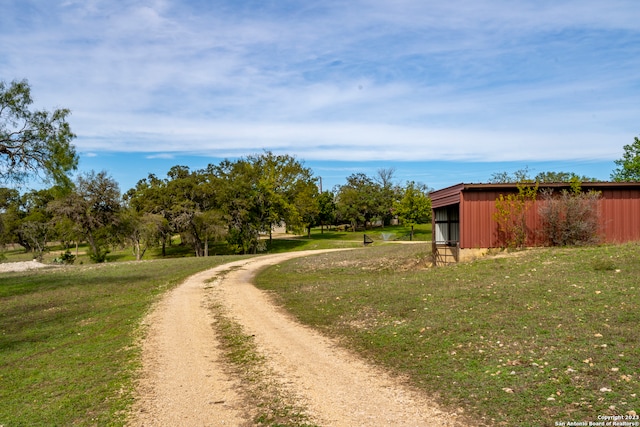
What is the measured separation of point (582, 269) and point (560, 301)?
428cm

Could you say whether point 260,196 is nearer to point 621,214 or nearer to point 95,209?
point 95,209

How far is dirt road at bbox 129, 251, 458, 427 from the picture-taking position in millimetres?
5766

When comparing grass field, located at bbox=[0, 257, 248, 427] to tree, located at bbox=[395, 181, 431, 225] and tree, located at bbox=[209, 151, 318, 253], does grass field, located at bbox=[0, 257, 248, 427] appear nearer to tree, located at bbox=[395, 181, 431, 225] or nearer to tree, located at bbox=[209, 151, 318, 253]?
tree, located at bbox=[209, 151, 318, 253]

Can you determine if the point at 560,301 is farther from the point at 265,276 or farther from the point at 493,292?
the point at 265,276

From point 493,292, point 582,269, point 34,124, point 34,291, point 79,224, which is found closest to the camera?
point 493,292

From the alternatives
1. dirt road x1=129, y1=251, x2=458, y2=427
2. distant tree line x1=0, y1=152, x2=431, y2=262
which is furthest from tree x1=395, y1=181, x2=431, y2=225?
dirt road x1=129, y1=251, x2=458, y2=427

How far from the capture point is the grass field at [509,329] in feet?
19.3

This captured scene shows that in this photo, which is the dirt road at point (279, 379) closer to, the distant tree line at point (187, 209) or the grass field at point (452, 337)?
the grass field at point (452, 337)

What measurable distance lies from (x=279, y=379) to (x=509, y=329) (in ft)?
13.9

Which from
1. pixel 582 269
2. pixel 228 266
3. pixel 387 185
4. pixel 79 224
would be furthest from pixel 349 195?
pixel 582 269

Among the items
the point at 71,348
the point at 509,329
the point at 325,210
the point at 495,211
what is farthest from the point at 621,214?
the point at 325,210

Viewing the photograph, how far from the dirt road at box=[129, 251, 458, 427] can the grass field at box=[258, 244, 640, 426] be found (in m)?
0.56

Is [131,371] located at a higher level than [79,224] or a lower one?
lower

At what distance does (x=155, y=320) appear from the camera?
12078mm
